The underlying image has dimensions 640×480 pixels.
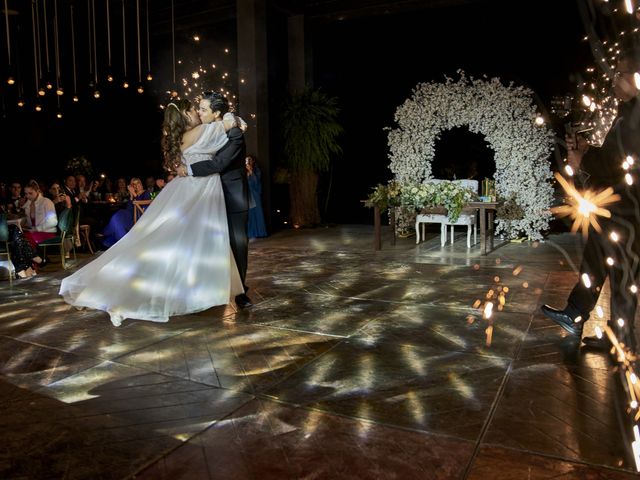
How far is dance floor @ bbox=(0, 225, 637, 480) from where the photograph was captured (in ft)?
8.21

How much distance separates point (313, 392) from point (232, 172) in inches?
104

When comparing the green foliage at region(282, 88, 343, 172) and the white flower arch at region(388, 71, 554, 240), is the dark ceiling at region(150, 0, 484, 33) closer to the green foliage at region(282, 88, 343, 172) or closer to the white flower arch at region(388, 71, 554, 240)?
the green foliage at region(282, 88, 343, 172)

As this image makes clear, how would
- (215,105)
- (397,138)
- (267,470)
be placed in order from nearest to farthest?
(267,470) → (215,105) → (397,138)

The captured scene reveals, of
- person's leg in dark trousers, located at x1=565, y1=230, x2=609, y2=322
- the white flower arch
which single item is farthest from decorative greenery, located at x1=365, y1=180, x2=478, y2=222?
person's leg in dark trousers, located at x1=565, y1=230, x2=609, y2=322

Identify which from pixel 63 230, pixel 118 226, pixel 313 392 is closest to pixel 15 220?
pixel 63 230

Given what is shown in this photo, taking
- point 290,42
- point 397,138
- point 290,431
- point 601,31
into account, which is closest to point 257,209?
point 397,138

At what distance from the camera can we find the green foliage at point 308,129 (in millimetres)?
12805

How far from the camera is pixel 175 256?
4984mm

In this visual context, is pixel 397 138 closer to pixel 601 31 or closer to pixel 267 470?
pixel 601 31

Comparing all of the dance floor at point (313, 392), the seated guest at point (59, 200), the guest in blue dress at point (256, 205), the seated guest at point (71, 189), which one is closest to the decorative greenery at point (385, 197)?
the guest in blue dress at point (256, 205)

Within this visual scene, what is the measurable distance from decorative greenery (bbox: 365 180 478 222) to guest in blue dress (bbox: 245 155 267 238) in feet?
9.05

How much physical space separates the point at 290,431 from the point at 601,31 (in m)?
11.0

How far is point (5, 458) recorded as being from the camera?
8.40 ft

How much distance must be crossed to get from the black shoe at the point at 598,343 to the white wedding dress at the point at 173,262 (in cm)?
293
